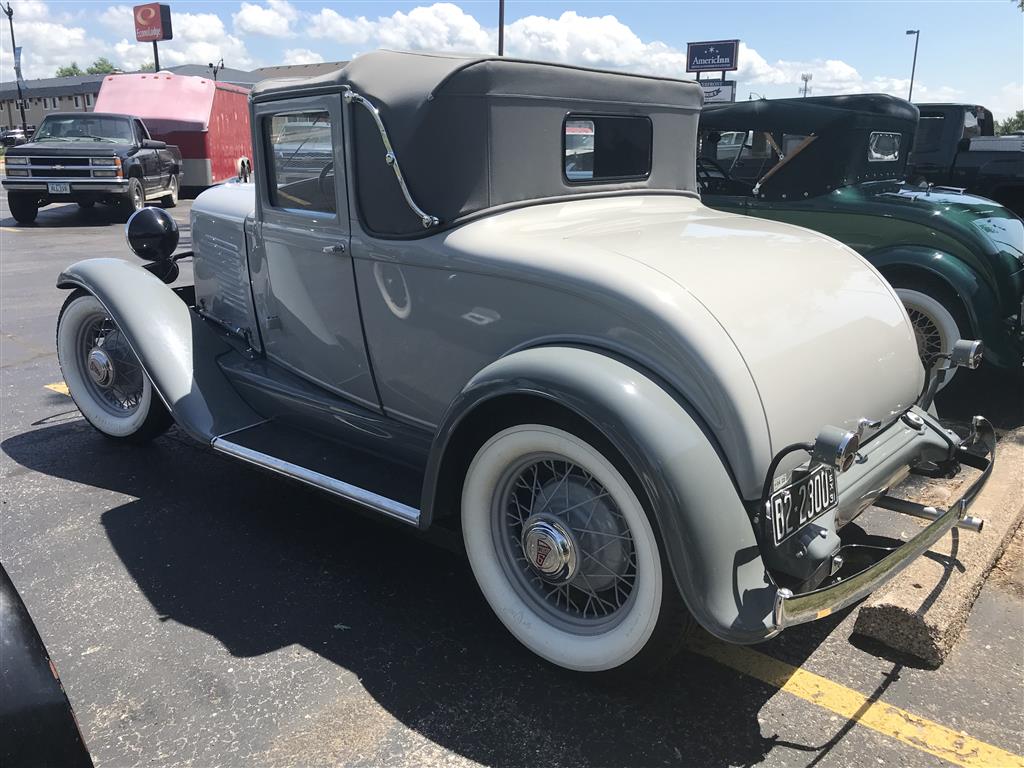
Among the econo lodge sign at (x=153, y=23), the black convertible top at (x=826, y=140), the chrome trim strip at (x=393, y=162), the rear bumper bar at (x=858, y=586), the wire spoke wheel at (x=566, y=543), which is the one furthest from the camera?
the econo lodge sign at (x=153, y=23)

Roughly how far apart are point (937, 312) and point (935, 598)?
309 cm

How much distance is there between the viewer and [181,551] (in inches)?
133

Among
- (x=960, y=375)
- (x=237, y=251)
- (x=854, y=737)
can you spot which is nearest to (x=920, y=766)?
(x=854, y=737)

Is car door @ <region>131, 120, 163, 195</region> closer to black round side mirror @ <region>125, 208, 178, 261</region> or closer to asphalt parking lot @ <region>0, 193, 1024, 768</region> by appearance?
black round side mirror @ <region>125, 208, 178, 261</region>

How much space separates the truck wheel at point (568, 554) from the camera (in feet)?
7.55

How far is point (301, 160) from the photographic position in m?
3.33

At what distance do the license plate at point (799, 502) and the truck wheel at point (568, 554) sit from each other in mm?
337

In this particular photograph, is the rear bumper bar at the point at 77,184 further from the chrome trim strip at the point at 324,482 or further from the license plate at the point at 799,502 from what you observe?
the license plate at the point at 799,502

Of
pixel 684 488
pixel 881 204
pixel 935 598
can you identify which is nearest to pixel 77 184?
pixel 881 204

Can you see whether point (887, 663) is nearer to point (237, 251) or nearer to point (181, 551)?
point (181, 551)

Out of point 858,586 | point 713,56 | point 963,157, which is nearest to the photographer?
point 858,586

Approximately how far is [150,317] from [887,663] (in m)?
3.47

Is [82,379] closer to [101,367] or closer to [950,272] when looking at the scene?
[101,367]

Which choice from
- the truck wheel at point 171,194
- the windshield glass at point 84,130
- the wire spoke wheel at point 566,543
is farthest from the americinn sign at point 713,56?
the wire spoke wheel at point 566,543
